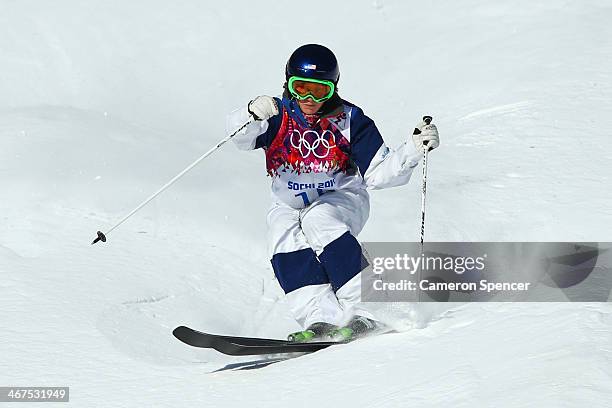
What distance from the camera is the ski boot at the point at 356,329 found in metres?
4.63

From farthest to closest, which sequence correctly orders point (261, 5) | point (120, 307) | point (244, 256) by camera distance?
point (261, 5) → point (244, 256) → point (120, 307)

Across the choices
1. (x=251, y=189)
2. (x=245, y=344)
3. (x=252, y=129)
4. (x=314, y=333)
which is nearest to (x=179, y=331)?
(x=245, y=344)

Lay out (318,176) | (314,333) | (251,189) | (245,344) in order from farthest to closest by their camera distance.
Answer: (251,189) < (318,176) < (314,333) < (245,344)

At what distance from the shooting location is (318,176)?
5184mm

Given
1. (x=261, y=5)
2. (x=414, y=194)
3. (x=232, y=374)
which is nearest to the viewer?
(x=232, y=374)

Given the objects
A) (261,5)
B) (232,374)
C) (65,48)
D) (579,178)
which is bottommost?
(232,374)

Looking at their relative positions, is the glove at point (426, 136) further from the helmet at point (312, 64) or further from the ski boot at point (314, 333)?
the ski boot at point (314, 333)

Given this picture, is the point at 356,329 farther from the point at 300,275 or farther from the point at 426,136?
the point at 426,136

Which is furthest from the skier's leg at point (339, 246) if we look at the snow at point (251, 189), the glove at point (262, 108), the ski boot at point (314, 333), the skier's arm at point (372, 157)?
the glove at point (262, 108)

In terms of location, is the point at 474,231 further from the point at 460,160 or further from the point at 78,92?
the point at 78,92

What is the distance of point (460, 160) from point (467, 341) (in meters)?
4.33

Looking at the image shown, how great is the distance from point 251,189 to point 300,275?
2.37 m

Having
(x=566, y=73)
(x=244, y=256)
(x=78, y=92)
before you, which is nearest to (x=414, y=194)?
(x=244, y=256)

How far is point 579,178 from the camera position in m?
7.01
